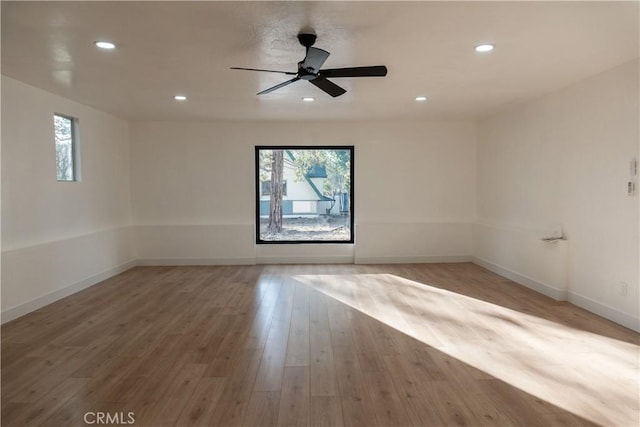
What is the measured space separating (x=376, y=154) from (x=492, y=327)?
12.8ft

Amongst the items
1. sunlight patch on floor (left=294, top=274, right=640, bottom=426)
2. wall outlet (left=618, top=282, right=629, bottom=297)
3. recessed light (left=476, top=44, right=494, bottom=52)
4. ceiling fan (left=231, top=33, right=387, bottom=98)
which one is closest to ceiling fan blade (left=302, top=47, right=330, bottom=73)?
ceiling fan (left=231, top=33, right=387, bottom=98)

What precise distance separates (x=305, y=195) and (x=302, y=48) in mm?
4090

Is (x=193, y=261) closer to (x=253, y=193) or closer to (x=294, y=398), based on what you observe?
(x=253, y=193)

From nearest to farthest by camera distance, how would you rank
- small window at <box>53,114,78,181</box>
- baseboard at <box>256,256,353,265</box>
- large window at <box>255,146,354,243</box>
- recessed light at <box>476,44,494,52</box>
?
recessed light at <box>476,44,494,52</box>, small window at <box>53,114,78,181</box>, baseboard at <box>256,256,353,265</box>, large window at <box>255,146,354,243</box>

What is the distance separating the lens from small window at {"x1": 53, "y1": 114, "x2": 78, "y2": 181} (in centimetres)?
487

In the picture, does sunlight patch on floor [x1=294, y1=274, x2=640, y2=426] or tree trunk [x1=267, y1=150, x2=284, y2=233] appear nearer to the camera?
sunlight patch on floor [x1=294, y1=274, x2=640, y2=426]

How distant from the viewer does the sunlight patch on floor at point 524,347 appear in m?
2.48

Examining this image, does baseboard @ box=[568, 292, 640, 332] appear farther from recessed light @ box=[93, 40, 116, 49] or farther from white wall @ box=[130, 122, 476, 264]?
recessed light @ box=[93, 40, 116, 49]

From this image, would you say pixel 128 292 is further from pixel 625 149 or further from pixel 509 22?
pixel 625 149

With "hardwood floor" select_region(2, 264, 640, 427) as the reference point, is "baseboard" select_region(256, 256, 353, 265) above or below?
above

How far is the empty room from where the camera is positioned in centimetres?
252

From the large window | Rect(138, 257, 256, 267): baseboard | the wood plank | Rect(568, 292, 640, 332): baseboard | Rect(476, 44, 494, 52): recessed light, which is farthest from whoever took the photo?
the large window

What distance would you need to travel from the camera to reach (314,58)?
2.84 m

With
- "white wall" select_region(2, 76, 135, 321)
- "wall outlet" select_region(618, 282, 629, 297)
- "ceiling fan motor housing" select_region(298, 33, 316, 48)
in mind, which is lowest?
"wall outlet" select_region(618, 282, 629, 297)
